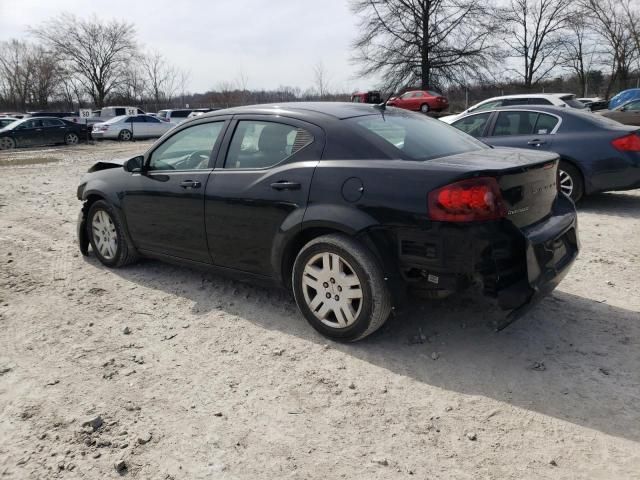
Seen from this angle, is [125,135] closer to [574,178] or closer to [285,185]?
[574,178]

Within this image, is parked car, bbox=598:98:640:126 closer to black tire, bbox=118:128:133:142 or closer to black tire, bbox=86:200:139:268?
black tire, bbox=86:200:139:268

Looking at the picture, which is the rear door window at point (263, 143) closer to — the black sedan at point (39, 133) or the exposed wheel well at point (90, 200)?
the exposed wheel well at point (90, 200)

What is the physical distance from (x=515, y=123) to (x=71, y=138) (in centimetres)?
2390

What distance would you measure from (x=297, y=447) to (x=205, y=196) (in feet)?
7.28

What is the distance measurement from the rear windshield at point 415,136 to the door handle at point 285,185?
599mm

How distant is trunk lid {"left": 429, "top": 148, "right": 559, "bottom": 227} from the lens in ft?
9.86

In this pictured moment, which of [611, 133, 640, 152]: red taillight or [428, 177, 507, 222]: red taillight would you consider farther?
[611, 133, 640, 152]: red taillight

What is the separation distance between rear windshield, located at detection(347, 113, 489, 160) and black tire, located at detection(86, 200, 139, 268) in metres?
2.55

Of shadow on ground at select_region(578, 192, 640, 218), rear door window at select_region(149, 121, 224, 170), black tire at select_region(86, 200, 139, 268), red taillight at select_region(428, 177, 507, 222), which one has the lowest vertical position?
shadow on ground at select_region(578, 192, 640, 218)

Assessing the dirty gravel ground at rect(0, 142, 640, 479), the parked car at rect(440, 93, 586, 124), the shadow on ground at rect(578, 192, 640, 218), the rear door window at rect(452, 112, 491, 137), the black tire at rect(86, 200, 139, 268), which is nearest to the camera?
the dirty gravel ground at rect(0, 142, 640, 479)

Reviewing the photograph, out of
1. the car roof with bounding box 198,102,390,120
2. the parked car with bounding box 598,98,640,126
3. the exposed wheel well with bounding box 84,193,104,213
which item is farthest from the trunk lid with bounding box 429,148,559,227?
the parked car with bounding box 598,98,640,126

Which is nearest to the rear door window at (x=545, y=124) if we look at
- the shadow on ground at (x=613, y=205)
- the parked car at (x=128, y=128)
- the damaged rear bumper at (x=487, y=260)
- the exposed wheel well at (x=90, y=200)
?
the shadow on ground at (x=613, y=205)

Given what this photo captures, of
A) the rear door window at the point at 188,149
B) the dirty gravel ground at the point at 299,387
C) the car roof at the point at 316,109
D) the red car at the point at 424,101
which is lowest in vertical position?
the dirty gravel ground at the point at 299,387

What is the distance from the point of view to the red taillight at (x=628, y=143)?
22.3 feet
